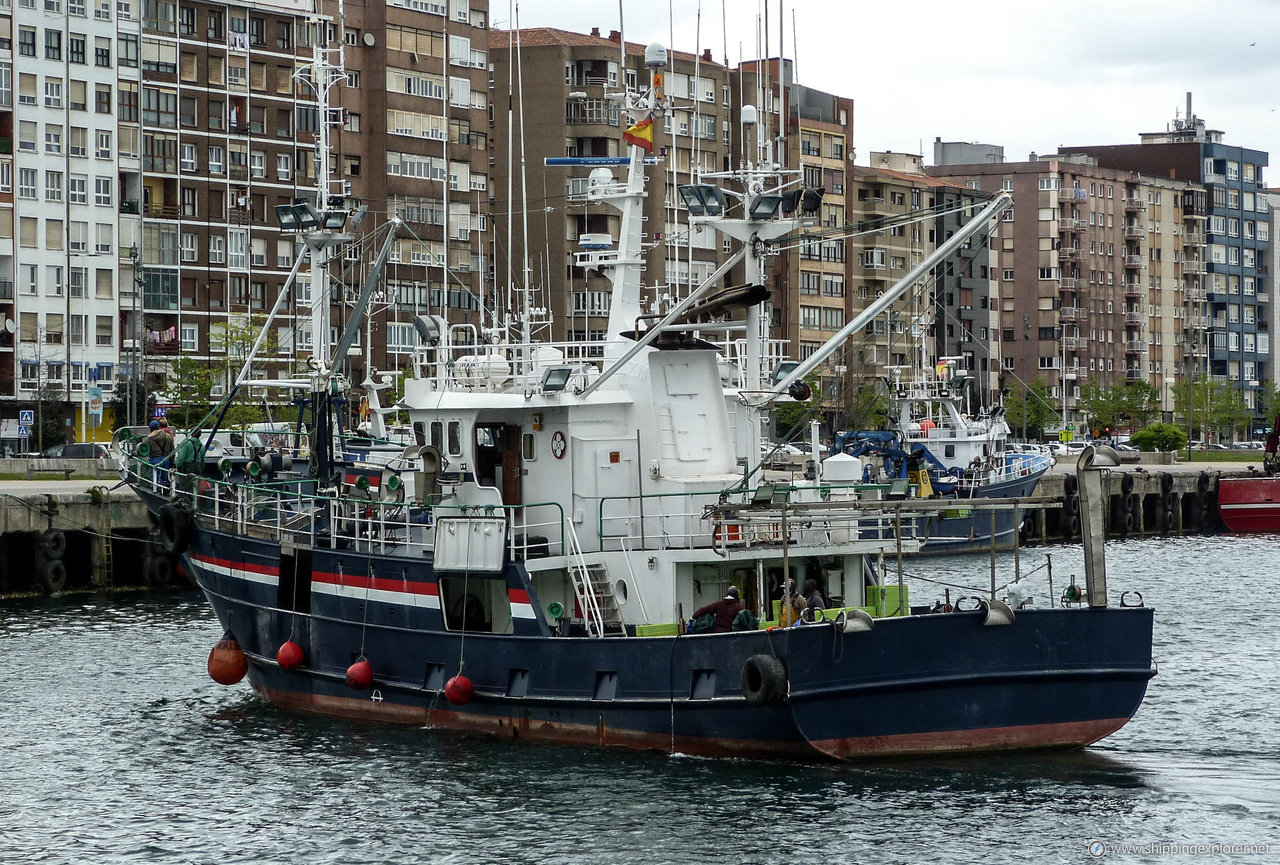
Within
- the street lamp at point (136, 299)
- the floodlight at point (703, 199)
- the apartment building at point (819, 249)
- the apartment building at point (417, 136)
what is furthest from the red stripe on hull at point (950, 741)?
the apartment building at point (819, 249)

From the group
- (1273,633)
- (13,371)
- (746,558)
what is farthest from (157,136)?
(746,558)

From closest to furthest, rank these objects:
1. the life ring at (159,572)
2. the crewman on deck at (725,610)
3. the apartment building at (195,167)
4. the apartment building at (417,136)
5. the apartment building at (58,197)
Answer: the crewman on deck at (725,610)
the life ring at (159,572)
the apartment building at (58,197)
the apartment building at (195,167)
the apartment building at (417,136)

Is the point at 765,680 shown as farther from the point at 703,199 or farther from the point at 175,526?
the point at 175,526

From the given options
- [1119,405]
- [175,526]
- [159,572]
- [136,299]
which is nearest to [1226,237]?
[1119,405]

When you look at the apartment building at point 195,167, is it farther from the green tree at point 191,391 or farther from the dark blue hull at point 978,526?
the dark blue hull at point 978,526

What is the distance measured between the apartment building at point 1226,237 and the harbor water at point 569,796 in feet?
414

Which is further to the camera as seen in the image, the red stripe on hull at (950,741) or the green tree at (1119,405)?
the green tree at (1119,405)

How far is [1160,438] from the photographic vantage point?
109m

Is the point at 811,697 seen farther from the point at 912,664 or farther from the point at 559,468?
the point at 559,468

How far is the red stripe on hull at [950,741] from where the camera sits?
22.9 m

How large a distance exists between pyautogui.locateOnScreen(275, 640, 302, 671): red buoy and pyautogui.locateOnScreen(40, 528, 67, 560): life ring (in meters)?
21.6

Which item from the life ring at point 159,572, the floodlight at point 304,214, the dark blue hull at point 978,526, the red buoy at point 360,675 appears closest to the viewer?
the red buoy at point 360,675

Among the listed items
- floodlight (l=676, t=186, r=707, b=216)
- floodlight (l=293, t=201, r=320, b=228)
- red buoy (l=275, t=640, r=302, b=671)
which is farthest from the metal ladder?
floodlight (l=293, t=201, r=320, b=228)

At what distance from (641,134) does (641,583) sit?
6458 mm
